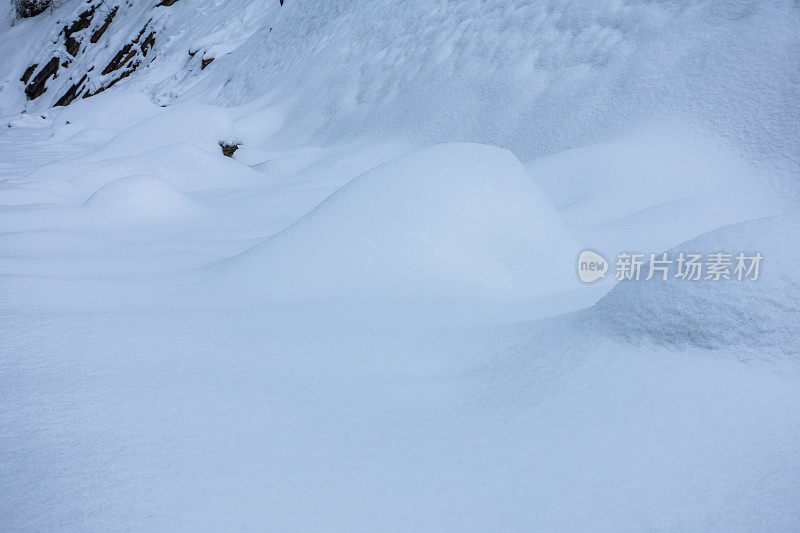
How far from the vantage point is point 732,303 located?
1.45 m

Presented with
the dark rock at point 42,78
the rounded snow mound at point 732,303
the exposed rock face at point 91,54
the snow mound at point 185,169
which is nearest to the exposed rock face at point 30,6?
the exposed rock face at point 91,54

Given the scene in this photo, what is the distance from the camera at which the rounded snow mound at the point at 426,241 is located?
2449 mm

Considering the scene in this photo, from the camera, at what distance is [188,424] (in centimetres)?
128

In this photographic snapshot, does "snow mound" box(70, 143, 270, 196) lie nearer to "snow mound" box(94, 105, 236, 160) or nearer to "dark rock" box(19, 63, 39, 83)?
"snow mound" box(94, 105, 236, 160)

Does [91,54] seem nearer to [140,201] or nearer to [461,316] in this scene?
[140,201]

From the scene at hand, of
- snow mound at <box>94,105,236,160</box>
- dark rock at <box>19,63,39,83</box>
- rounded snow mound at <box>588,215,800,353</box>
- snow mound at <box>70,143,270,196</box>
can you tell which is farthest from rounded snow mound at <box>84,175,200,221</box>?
dark rock at <box>19,63,39,83</box>

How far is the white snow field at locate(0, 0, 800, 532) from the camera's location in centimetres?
109

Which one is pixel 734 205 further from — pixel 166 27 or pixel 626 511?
pixel 166 27

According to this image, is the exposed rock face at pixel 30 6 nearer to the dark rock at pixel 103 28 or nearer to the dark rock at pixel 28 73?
the dark rock at pixel 28 73

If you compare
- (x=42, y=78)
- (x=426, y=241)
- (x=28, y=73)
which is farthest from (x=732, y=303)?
(x=28, y=73)

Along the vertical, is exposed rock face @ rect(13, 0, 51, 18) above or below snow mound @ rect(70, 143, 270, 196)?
above

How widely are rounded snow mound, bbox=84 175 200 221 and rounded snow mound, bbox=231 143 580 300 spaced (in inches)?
73.7

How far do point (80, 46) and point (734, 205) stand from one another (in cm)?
2136

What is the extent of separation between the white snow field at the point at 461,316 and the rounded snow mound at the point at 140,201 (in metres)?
0.03
